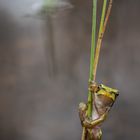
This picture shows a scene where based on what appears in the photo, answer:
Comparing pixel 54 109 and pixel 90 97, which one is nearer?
pixel 90 97

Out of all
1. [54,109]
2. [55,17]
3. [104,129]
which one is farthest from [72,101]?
[55,17]

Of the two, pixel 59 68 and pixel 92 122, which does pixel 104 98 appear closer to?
pixel 92 122

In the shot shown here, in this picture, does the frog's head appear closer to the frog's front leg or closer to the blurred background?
the frog's front leg

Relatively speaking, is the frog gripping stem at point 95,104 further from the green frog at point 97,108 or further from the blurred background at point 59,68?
the blurred background at point 59,68

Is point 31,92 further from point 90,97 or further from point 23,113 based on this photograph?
point 90,97

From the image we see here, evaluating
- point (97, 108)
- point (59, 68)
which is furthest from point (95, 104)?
point (59, 68)
